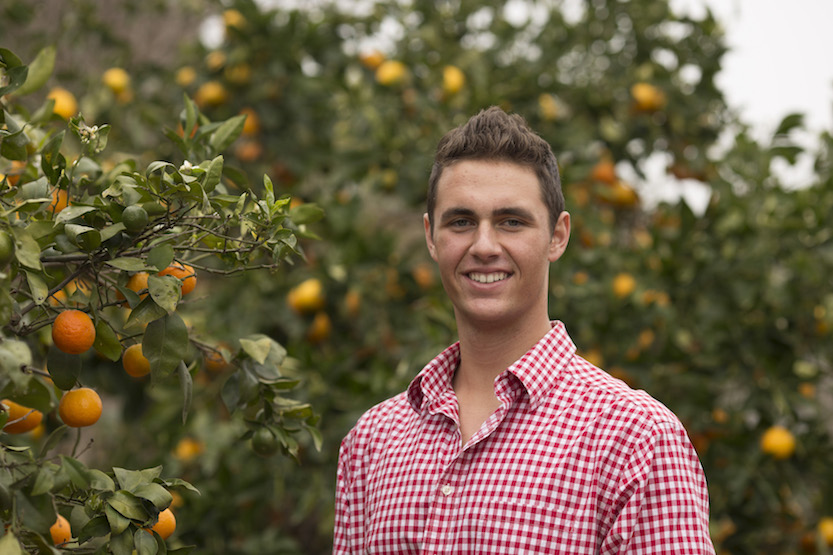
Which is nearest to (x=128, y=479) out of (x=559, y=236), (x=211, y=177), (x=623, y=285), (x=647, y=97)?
(x=211, y=177)

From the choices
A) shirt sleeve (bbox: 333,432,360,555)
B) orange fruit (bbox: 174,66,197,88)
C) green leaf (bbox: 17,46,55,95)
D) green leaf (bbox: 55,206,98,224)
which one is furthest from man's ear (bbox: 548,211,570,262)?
orange fruit (bbox: 174,66,197,88)

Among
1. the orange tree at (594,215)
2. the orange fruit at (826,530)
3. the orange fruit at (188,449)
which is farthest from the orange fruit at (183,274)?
the orange fruit at (826,530)

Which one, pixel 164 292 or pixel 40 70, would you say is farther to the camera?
pixel 40 70

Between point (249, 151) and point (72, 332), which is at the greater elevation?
point (249, 151)

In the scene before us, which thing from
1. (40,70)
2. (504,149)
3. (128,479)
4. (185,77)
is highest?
(185,77)

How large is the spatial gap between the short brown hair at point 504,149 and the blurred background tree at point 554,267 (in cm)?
106

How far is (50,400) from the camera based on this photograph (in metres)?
1.50

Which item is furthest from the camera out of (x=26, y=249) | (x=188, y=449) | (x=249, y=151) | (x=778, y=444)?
(x=249, y=151)

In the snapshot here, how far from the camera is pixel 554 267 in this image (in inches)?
107

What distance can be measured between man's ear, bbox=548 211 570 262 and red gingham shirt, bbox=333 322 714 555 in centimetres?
13

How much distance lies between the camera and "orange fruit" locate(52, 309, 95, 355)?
118 cm

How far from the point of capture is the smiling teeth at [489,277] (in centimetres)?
135

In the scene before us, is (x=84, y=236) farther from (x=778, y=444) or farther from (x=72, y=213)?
(x=778, y=444)

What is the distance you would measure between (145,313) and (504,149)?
601mm
